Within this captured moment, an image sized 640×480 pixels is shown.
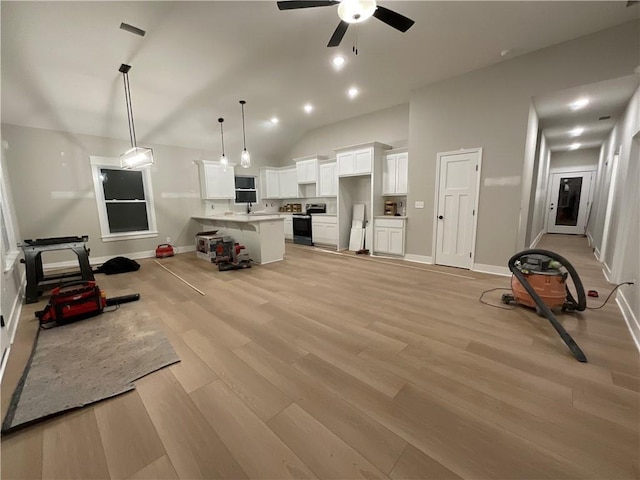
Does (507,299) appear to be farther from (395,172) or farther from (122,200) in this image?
(122,200)

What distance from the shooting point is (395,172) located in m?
5.59

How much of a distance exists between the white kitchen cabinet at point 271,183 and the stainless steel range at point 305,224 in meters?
1.31

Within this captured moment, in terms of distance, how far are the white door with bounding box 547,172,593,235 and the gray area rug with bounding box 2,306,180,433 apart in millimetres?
11850

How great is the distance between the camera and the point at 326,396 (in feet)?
5.45

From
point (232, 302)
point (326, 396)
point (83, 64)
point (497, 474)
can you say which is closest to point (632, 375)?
point (497, 474)

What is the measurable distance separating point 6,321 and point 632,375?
534cm

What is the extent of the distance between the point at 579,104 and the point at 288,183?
21.7 ft

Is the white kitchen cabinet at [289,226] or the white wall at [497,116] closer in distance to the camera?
the white wall at [497,116]

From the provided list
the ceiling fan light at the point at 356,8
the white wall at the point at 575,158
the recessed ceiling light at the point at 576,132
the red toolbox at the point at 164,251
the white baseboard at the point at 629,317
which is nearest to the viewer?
the ceiling fan light at the point at 356,8

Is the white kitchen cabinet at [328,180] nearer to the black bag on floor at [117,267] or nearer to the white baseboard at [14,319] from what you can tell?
the black bag on floor at [117,267]

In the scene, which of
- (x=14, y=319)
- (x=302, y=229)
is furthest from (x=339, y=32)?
(x=302, y=229)

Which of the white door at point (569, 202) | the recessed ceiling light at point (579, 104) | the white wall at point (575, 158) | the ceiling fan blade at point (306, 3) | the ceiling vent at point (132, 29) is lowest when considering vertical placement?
the white door at point (569, 202)

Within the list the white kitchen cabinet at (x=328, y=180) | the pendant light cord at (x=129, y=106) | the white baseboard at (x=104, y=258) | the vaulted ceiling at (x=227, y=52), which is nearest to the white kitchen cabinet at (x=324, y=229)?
the white kitchen cabinet at (x=328, y=180)

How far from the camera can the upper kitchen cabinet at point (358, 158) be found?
5625mm
